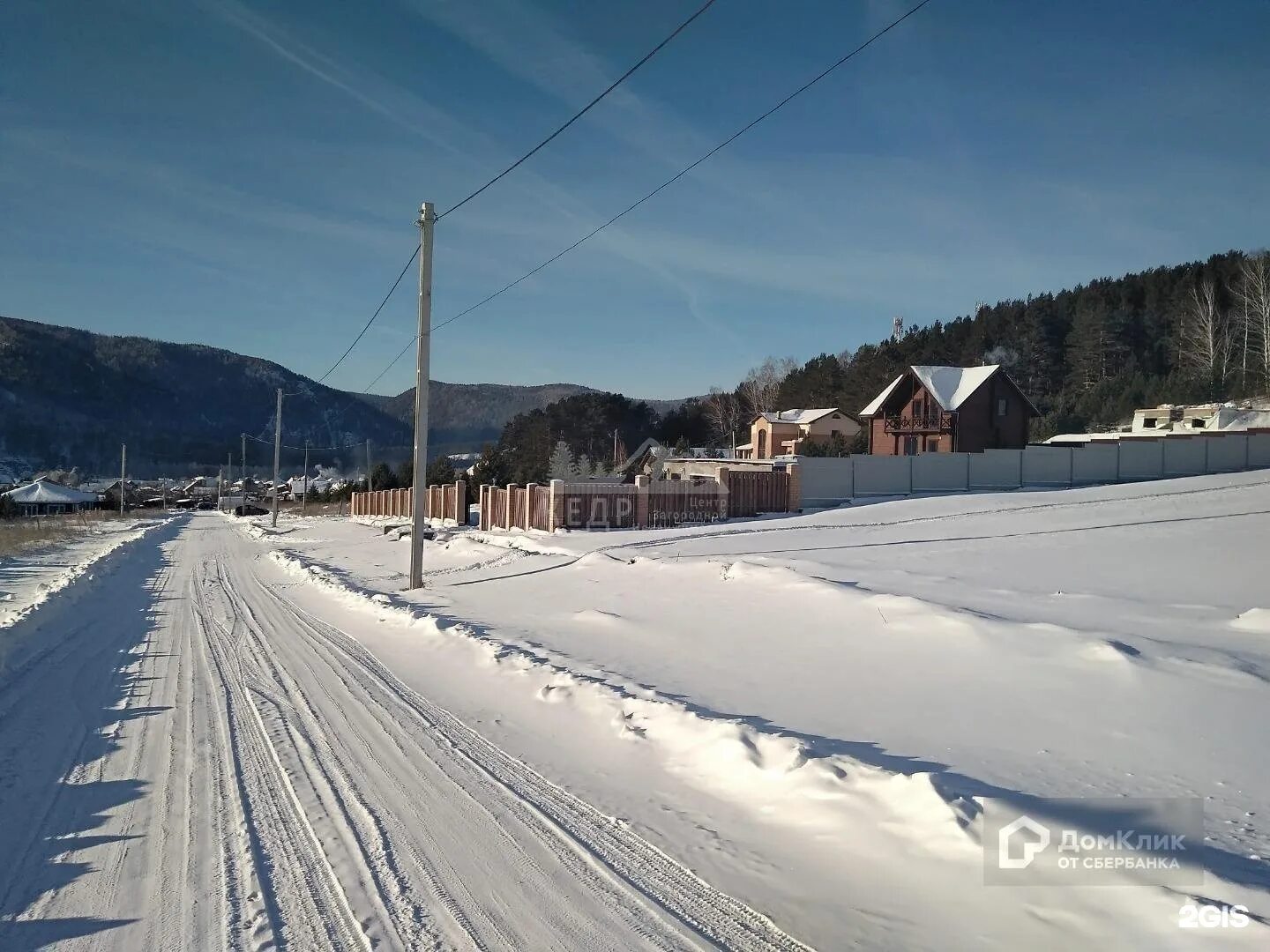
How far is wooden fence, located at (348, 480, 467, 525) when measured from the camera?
130 ft

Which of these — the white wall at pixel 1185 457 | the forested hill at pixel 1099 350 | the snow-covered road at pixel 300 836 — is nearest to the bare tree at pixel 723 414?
the forested hill at pixel 1099 350

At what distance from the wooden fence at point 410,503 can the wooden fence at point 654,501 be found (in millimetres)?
3929

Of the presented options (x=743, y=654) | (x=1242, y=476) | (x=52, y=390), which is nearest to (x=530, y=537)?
(x=743, y=654)

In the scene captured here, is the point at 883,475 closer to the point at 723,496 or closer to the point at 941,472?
the point at 941,472

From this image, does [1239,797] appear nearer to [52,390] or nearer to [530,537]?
[530,537]

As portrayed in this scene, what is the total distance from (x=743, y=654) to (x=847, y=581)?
362 cm

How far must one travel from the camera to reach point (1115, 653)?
7.99m

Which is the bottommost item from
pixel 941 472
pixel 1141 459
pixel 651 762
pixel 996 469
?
pixel 651 762

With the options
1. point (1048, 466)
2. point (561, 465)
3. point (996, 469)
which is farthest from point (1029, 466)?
point (561, 465)

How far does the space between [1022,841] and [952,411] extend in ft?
158

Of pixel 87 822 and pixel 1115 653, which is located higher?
pixel 1115 653

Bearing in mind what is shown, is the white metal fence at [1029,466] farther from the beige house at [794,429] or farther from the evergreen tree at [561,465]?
the evergreen tree at [561,465]

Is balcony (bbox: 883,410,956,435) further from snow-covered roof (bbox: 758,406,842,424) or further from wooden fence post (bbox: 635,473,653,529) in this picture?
wooden fence post (bbox: 635,473,653,529)

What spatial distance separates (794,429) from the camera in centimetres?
6406
